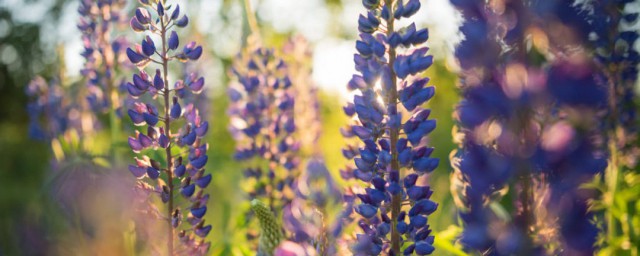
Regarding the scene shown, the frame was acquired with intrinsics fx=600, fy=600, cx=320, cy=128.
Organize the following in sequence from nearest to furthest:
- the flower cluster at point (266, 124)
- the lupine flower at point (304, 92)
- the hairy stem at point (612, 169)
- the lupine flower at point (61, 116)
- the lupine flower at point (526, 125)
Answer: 1. the lupine flower at point (526, 125)
2. the hairy stem at point (612, 169)
3. the flower cluster at point (266, 124)
4. the lupine flower at point (304, 92)
5. the lupine flower at point (61, 116)

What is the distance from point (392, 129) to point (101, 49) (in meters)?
1.68

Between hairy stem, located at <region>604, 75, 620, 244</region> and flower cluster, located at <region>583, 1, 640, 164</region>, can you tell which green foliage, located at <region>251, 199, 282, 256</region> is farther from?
flower cluster, located at <region>583, 1, 640, 164</region>

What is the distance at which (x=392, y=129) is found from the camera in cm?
144

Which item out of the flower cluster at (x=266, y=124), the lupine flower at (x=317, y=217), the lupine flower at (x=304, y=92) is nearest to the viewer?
the lupine flower at (x=317, y=217)

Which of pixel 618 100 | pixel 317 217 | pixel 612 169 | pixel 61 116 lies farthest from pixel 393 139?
pixel 61 116

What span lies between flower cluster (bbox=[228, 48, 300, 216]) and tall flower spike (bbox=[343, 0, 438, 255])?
914 mm

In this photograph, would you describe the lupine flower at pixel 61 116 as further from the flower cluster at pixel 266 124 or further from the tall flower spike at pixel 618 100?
the tall flower spike at pixel 618 100

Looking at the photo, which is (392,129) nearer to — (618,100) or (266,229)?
(266,229)

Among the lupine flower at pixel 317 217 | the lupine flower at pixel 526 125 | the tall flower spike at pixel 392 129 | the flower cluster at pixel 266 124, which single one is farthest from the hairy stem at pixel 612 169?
the flower cluster at pixel 266 124

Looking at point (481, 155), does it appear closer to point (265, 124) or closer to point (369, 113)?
point (369, 113)

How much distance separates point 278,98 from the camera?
2676 mm

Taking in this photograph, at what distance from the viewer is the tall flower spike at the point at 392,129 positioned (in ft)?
4.65

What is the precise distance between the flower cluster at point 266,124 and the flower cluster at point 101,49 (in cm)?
54

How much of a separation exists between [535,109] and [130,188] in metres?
1.36
